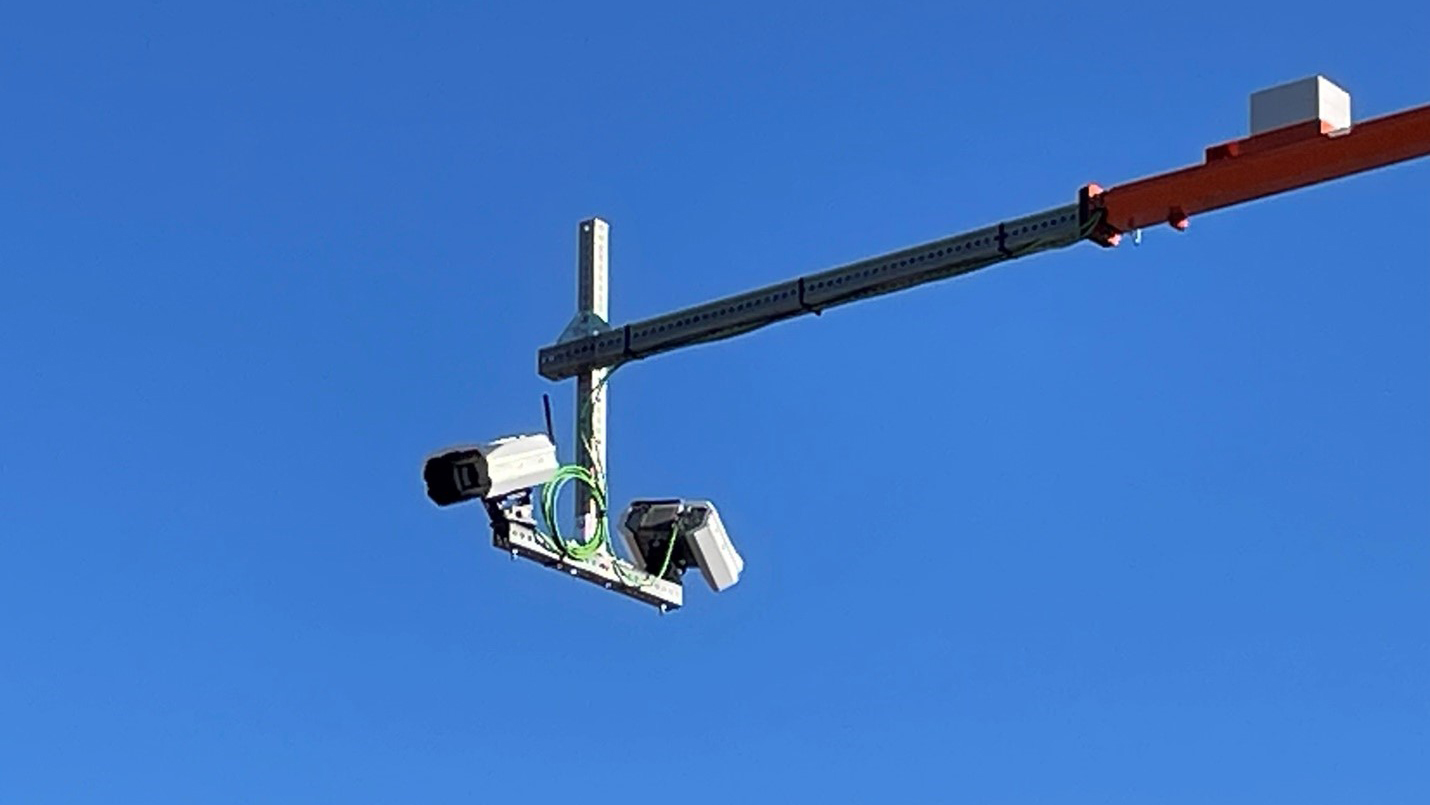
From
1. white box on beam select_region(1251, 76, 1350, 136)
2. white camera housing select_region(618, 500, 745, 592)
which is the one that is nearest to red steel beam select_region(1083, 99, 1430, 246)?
white box on beam select_region(1251, 76, 1350, 136)

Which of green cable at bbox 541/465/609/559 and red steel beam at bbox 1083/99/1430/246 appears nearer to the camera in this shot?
red steel beam at bbox 1083/99/1430/246

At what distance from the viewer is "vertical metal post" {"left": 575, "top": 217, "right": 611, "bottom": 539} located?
821 inches

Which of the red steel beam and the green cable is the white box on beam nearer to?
the red steel beam

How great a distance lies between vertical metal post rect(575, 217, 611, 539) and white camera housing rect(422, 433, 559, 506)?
3.50 ft

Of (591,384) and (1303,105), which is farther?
(591,384)

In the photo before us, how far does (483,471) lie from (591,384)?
2040 mm

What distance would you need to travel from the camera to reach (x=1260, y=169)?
59.1ft

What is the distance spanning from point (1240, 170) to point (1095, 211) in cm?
113

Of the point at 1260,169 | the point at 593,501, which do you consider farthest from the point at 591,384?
the point at 1260,169

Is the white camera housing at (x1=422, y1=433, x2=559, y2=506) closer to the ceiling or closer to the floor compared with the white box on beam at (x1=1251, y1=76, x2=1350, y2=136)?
closer to the floor

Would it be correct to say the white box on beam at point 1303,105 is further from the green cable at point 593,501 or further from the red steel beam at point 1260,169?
the green cable at point 593,501

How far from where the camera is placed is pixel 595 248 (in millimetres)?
21797

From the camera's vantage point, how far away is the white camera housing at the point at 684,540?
2070 centimetres

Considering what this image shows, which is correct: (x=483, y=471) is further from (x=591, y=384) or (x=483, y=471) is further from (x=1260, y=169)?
(x=1260, y=169)
